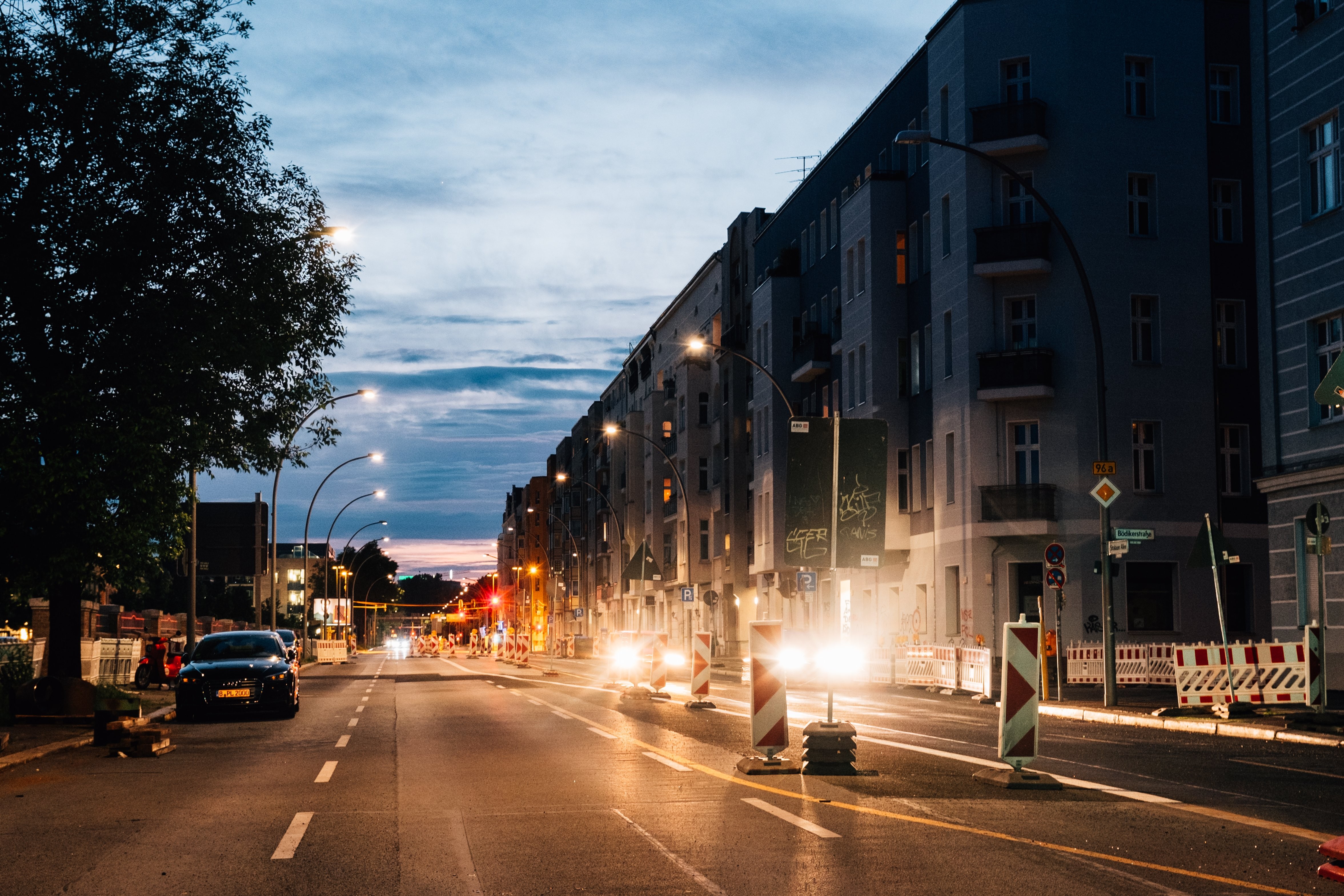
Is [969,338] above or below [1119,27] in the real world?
below

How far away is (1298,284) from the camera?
2752cm

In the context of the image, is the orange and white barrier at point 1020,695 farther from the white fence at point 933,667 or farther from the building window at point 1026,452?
the building window at point 1026,452

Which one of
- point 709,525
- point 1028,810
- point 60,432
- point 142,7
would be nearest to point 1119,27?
point 142,7

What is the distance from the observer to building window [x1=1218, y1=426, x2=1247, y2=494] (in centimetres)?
3959

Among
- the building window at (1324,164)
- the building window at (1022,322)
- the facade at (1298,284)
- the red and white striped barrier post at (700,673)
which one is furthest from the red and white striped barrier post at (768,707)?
the building window at (1022,322)

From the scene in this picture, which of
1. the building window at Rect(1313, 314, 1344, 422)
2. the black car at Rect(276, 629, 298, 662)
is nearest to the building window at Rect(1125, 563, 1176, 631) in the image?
the building window at Rect(1313, 314, 1344, 422)

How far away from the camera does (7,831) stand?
1036 cm

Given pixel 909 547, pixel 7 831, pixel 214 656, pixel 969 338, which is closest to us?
pixel 7 831

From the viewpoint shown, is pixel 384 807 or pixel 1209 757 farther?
pixel 1209 757

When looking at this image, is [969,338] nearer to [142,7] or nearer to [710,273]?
[142,7]

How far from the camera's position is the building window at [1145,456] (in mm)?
38812

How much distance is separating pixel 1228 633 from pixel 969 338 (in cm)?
1122

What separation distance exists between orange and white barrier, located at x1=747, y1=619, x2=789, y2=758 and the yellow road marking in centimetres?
55

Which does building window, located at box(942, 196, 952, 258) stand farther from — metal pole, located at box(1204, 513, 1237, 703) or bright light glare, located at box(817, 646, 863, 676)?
metal pole, located at box(1204, 513, 1237, 703)
